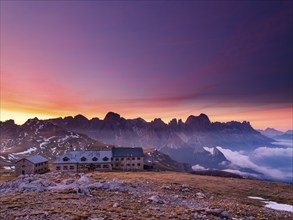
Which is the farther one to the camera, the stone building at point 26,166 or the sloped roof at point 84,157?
the sloped roof at point 84,157

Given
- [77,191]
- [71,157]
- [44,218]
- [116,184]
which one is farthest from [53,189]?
[71,157]

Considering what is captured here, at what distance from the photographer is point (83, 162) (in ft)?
A: 385

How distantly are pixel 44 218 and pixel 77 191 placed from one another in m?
18.1

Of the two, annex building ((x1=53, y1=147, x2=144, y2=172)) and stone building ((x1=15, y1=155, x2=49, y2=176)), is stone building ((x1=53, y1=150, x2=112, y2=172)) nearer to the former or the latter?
annex building ((x1=53, y1=147, x2=144, y2=172))

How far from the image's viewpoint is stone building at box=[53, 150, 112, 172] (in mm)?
114812

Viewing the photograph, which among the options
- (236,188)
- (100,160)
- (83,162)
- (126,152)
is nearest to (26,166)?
(83,162)

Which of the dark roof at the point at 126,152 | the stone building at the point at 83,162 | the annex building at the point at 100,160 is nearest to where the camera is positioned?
the stone building at the point at 83,162

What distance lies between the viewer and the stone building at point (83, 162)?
115m

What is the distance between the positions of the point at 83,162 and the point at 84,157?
10.3 ft

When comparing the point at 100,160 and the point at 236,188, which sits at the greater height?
the point at 100,160

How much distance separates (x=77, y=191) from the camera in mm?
46531

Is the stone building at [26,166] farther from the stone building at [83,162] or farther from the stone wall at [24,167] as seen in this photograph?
the stone building at [83,162]

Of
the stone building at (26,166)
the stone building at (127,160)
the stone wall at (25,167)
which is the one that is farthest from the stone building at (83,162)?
the stone wall at (25,167)

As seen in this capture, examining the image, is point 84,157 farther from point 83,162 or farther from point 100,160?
point 100,160
